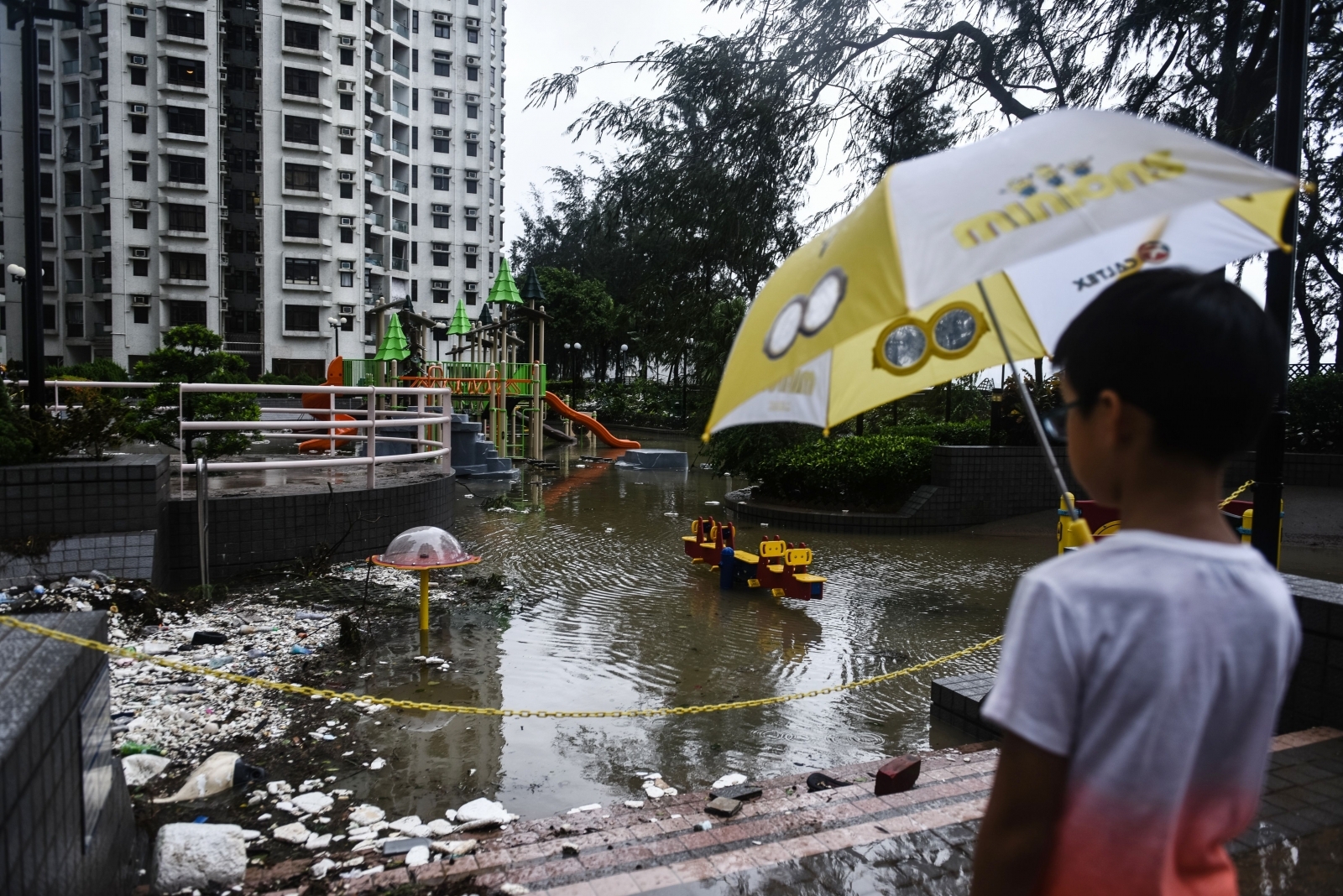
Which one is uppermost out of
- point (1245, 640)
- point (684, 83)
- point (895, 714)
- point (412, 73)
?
point (412, 73)

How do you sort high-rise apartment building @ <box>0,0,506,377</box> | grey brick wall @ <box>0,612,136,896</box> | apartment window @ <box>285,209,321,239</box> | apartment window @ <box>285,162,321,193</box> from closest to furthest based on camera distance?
grey brick wall @ <box>0,612,136,896</box> < high-rise apartment building @ <box>0,0,506,377</box> < apartment window @ <box>285,162,321,193</box> < apartment window @ <box>285,209,321,239</box>

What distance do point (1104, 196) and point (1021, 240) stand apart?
0.17m

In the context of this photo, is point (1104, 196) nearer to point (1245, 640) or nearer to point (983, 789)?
point (1245, 640)

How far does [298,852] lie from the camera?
334cm

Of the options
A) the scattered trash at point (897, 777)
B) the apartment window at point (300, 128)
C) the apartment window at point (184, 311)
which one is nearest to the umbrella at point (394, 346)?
the scattered trash at point (897, 777)

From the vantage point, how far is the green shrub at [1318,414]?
1360 cm

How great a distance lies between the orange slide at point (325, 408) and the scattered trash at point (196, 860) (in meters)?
7.83

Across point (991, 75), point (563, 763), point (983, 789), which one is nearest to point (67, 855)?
point (563, 763)

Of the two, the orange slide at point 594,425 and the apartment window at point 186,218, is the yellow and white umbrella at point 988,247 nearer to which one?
the orange slide at point 594,425

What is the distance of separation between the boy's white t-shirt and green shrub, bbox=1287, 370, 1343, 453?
48.9 feet

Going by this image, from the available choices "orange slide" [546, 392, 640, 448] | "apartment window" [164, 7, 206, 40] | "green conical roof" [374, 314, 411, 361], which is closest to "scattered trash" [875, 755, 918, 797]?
"green conical roof" [374, 314, 411, 361]

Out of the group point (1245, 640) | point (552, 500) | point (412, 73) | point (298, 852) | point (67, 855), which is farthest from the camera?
point (412, 73)

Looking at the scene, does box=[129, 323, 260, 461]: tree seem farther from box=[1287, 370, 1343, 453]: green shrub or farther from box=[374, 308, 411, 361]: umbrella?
box=[1287, 370, 1343, 453]: green shrub

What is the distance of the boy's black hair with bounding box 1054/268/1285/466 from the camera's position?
1.25 metres
